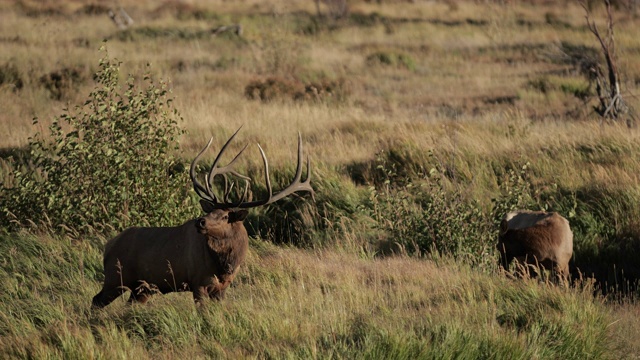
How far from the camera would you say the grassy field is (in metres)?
6.52

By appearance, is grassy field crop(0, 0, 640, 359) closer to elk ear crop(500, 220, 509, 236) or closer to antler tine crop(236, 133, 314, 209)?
elk ear crop(500, 220, 509, 236)

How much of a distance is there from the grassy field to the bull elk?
16cm

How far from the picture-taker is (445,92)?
21109mm

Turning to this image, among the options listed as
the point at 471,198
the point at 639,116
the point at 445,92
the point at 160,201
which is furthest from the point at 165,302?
the point at 445,92

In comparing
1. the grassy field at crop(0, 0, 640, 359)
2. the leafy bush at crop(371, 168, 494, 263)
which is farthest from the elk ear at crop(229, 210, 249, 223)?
the leafy bush at crop(371, 168, 494, 263)

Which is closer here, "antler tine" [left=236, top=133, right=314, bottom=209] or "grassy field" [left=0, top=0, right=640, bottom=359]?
"grassy field" [left=0, top=0, right=640, bottom=359]

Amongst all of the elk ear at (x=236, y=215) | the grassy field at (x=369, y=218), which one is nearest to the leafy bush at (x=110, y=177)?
the grassy field at (x=369, y=218)

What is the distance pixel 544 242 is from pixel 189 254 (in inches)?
143

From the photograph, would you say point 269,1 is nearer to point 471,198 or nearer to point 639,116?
point 639,116

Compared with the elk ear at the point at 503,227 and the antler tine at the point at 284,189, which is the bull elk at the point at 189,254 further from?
the elk ear at the point at 503,227

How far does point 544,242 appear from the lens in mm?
8852

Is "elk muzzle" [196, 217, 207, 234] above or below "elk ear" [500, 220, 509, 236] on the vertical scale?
above

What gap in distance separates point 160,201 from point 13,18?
2525 centimetres

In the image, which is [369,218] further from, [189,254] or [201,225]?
[201,225]
